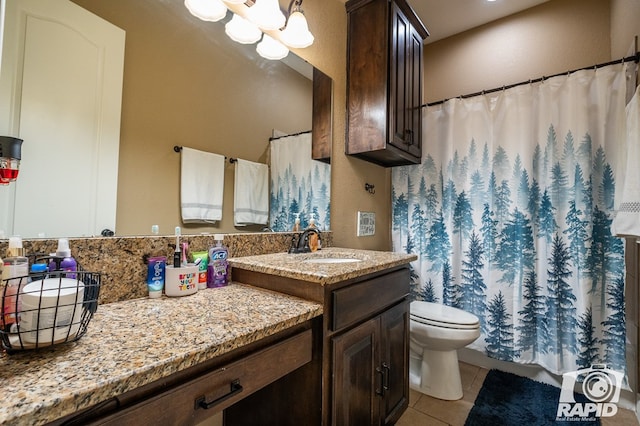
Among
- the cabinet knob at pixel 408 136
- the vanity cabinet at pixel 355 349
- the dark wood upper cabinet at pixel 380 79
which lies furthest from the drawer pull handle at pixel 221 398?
the cabinet knob at pixel 408 136

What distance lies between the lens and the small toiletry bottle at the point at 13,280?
534mm

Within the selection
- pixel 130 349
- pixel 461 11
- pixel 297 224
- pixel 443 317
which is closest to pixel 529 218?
pixel 443 317

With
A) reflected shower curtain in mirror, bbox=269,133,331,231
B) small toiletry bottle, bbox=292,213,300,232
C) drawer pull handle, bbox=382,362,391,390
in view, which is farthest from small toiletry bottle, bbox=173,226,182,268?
drawer pull handle, bbox=382,362,391,390

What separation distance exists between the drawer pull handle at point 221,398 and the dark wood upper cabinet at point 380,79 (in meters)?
1.40

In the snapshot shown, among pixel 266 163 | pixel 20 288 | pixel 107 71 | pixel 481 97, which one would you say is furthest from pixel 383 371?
pixel 481 97

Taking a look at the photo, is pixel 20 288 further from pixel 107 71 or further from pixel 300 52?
pixel 300 52

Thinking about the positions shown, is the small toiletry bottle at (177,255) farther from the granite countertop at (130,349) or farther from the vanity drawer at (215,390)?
the vanity drawer at (215,390)

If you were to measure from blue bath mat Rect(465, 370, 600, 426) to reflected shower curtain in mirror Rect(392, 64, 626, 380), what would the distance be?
0.51ft

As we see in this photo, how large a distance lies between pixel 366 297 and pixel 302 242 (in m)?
0.50

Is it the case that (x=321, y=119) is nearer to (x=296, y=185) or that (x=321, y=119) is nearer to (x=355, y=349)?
(x=296, y=185)

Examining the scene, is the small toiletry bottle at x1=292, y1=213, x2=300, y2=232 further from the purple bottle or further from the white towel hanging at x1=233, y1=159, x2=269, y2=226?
the purple bottle

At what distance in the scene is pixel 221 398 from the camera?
65 cm

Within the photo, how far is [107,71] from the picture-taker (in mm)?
912

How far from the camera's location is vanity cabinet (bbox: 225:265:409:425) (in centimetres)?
95
